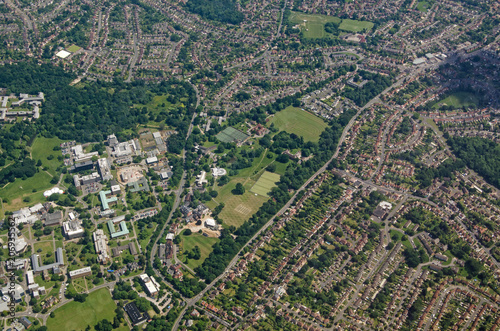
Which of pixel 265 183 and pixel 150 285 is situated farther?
pixel 265 183

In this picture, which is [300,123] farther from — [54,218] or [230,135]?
[54,218]

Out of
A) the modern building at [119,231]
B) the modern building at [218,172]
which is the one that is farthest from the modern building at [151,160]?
the modern building at [119,231]

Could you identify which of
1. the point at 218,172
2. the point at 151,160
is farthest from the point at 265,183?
the point at 151,160

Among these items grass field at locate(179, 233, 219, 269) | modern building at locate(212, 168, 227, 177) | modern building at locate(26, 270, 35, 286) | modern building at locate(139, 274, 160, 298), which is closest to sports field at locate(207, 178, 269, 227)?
modern building at locate(212, 168, 227, 177)

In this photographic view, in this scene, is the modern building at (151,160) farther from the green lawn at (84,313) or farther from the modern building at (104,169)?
the green lawn at (84,313)

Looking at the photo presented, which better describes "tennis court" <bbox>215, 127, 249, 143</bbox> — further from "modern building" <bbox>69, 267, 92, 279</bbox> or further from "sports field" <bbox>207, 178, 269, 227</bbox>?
"modern building" <bbox>69, 267, 92, 279</bbox>

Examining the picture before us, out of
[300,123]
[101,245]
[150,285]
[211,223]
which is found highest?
[300,123]

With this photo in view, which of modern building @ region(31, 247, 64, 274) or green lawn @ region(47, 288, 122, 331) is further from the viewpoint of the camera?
modern building @ region(31, 247, 64, 274)
